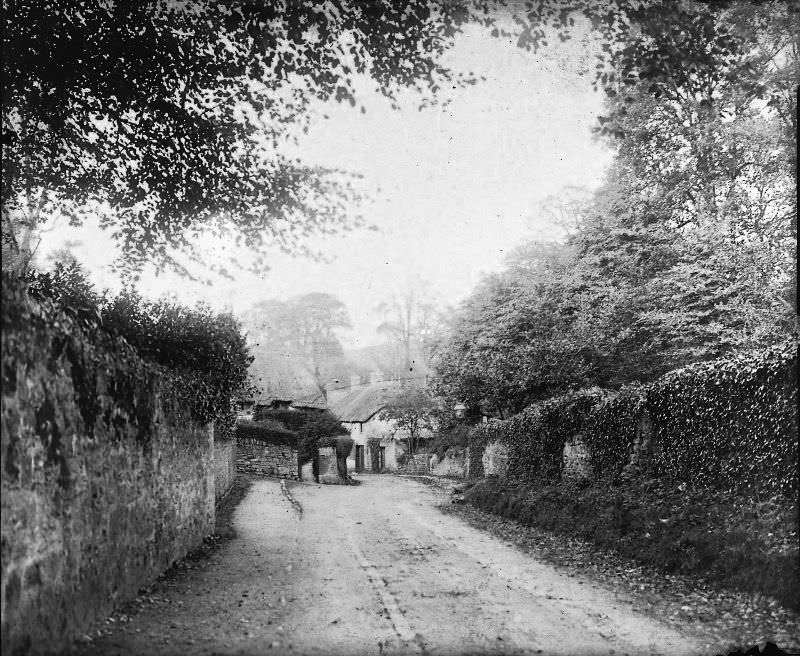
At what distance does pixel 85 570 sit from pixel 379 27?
637 centimetres

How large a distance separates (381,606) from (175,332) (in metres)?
6.36

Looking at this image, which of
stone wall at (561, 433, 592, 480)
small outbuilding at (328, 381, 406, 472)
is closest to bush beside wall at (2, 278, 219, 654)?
stone wall at (561, 433, 592, 480)

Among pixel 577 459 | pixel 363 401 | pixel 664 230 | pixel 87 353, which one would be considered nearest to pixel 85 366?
pixel 87 353

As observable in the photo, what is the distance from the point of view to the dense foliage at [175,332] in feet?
31.0

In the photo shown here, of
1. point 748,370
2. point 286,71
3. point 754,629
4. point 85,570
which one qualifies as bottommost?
point 754,629

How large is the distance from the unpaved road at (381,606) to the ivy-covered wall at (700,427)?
111 inches

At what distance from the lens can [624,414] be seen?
1212cm

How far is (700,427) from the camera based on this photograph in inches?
369

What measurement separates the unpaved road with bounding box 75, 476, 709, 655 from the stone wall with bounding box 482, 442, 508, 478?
9.33 meters

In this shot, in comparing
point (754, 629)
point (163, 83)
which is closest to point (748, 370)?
point (754, 629)

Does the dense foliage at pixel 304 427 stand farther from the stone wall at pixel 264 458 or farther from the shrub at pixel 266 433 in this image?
the stone wall at pixel 264 458

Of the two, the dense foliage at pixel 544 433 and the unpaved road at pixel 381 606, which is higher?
the dense foliage at pixel 544 433

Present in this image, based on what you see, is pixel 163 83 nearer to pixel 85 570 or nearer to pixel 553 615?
pixel 85 570

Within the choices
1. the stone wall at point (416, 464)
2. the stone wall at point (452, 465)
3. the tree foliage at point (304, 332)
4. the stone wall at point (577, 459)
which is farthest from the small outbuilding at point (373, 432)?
the stone wall at point (577, 459)
